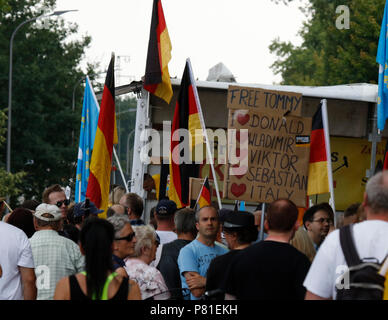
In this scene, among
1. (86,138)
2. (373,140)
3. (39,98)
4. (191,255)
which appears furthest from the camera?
(39,98)

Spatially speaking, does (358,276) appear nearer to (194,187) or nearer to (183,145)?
(194,187)

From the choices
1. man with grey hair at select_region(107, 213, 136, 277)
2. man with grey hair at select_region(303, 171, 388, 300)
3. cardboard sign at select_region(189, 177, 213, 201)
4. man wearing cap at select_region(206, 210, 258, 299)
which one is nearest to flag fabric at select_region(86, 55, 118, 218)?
cardboard sign at select_region(189, 177, 213, 201)

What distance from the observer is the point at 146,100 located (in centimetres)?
1193

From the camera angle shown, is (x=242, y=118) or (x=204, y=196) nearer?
(x=242, y=118)

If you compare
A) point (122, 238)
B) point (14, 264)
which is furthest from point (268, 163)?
point (14, 264)

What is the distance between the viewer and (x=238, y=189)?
8391 mm

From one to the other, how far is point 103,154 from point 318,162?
2.94 m

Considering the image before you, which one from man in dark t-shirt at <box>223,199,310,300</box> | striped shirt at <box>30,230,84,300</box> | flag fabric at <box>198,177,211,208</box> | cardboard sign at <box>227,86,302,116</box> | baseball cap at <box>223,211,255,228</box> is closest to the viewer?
man in dark t-shirt at <box>223,199,310,300</box>

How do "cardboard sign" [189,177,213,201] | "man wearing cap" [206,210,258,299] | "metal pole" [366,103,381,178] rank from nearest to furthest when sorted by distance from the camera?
"man wearing cap" [206,210,258,299], "cardboard sign" [189,177,213,201], "metal pole" [366,103,381,178]

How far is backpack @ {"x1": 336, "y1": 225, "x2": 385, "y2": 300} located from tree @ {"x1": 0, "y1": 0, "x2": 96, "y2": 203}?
32.4 meters

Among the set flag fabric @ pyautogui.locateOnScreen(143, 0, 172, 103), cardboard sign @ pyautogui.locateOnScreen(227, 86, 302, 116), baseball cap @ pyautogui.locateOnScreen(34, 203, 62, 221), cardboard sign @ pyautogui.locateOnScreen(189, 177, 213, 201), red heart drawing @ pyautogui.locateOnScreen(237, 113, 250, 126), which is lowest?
baseball cap @ pyautogui.locateOnScreen(34, 203, 62, 221)

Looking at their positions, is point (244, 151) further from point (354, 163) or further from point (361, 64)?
point (361, 64)

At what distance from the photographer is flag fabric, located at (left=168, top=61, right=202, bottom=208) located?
1073 cm

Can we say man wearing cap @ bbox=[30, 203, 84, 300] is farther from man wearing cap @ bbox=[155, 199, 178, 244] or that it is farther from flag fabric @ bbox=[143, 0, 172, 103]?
flag fabric @ bbox=[143, 0, 172, 103]
